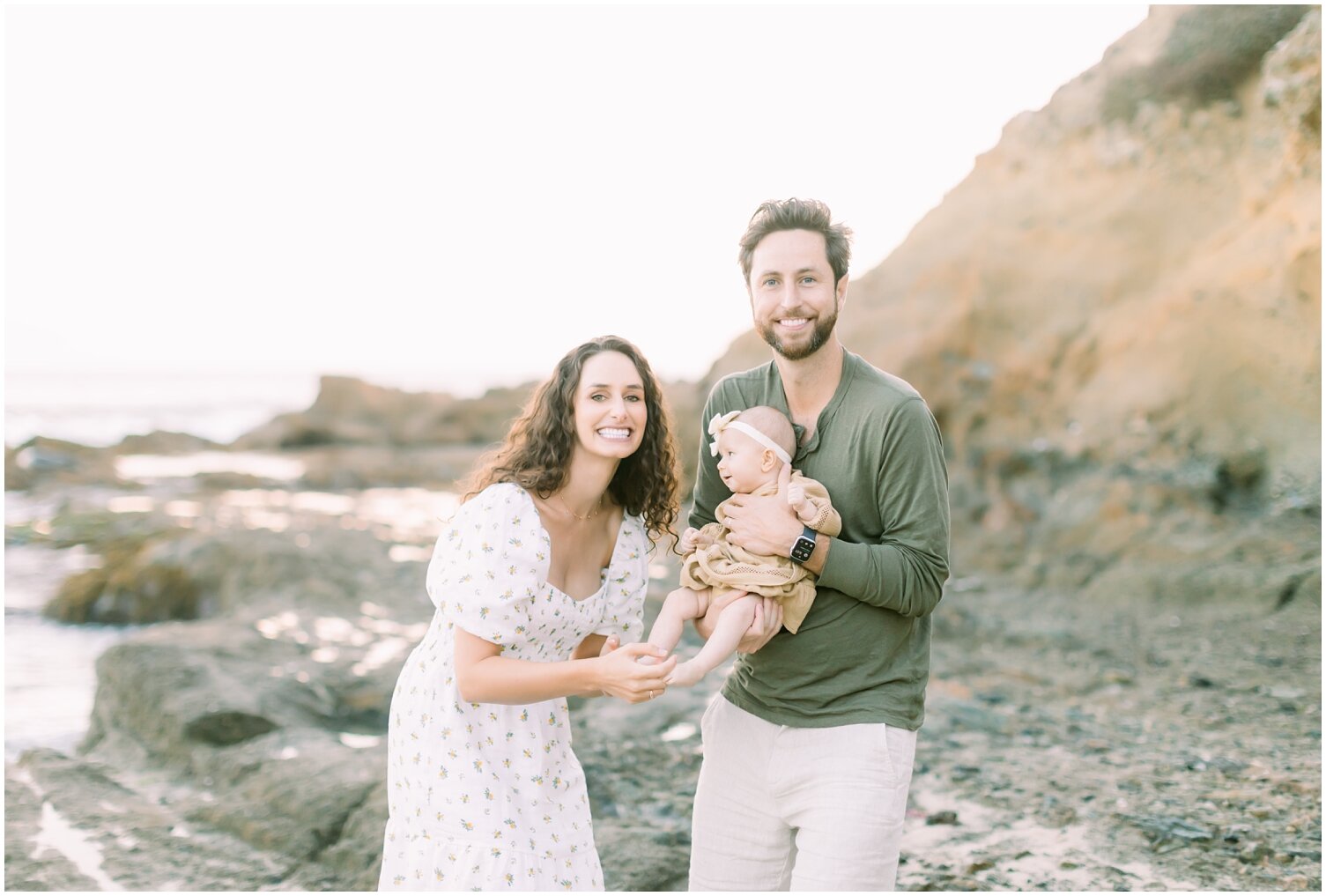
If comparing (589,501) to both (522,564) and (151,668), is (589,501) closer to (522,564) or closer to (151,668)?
(522,564)

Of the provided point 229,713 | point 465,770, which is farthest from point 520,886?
point 229,713

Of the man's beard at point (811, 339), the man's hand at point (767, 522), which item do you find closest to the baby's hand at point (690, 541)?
the man's hand at point (767, 522)

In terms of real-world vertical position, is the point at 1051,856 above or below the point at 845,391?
below

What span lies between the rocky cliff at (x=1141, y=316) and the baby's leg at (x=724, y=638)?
20.4ft

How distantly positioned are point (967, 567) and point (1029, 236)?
355 centimetres

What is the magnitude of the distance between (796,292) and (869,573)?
2.71ft

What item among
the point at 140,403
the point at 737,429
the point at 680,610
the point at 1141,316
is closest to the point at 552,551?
the point at 680,610

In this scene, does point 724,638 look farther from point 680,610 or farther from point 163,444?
point 163,444

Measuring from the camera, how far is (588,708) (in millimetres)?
6312

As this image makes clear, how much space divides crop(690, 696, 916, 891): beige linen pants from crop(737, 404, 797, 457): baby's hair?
82 centimetres

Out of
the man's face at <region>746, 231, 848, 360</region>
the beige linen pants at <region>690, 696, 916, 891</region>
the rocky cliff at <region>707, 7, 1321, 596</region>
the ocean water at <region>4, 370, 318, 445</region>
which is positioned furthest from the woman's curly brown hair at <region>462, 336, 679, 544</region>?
the ocean water at <region>4, 370, 318, 445</region>

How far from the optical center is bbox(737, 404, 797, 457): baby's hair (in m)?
3.17

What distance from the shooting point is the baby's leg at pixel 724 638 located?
283 centimetres

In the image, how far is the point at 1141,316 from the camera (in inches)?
Result: 384
